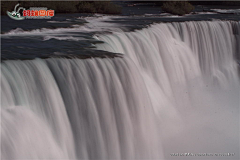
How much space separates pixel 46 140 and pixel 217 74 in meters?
9.58

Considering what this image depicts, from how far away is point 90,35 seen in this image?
451 inches

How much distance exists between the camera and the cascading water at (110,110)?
→ 6605 mm

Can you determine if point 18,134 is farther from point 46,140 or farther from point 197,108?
point 197,108

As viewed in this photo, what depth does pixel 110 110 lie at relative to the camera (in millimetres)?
7621

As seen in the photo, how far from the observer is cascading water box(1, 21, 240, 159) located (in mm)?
6605
